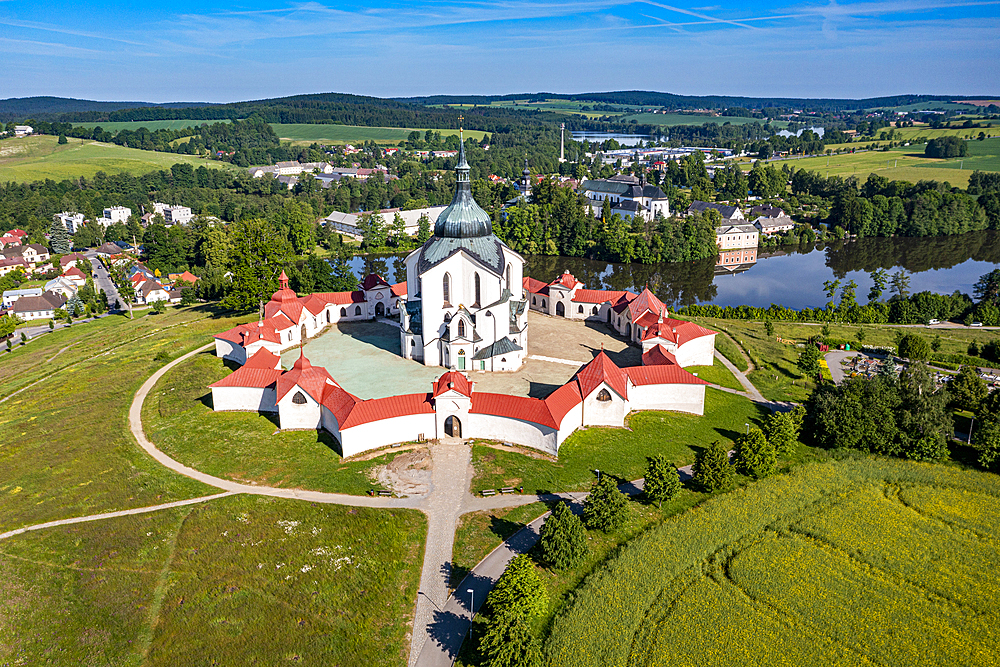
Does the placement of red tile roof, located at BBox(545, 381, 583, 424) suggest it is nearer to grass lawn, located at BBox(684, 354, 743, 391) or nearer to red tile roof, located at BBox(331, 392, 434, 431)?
red tile roof, located at BBox(331, 392, 434, 431)

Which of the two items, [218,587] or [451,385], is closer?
[218,587]

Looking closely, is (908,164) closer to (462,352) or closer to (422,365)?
(462,352)

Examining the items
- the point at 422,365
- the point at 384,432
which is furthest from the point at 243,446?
the point at 422,365

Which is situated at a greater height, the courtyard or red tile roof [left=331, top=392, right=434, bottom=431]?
red tile roof [left=331, top=392, right=434, bottom=431]

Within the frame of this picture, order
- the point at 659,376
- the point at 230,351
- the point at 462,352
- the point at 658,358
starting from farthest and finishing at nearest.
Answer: the point at 230,351, the point at 462,352, the point at 658,358, the point at 659,376

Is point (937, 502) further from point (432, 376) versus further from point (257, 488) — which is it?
point (257, 488)

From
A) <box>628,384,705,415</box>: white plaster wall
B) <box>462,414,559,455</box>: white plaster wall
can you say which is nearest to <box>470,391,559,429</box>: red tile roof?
<box>462,414,559,455</box>: white plaster wall
